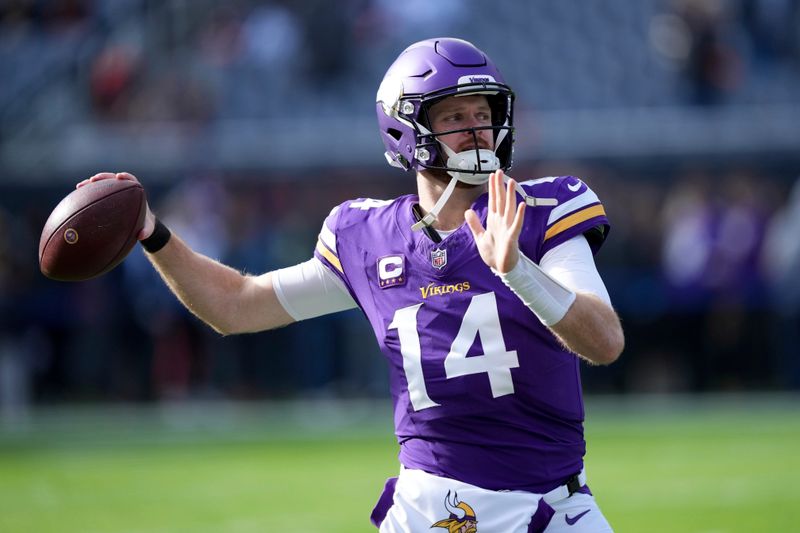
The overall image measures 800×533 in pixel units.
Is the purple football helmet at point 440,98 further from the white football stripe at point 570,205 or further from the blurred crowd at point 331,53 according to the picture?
the blurred crowd at point 331,53

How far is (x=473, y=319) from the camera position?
3439 mm

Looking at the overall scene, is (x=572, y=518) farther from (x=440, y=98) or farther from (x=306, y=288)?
(x=440, y=98)

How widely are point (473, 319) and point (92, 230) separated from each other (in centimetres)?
116

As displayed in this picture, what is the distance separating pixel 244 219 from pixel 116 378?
2152mm

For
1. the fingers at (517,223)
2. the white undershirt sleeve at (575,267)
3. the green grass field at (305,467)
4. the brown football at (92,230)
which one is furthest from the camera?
the green grass field at (305,467)

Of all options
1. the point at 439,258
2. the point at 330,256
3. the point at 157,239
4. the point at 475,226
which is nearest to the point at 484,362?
the point at 439,258

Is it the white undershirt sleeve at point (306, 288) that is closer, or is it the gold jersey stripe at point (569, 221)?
the gold jersey stripe at point (569, 221)

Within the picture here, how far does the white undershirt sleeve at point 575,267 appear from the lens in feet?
10.8

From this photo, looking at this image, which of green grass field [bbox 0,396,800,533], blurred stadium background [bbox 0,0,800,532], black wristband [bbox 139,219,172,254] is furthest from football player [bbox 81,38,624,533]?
blurred stadium background [bbox 0,0,800,532]

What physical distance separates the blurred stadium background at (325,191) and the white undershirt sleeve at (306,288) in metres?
5.00

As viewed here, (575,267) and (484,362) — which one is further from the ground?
(575,267)

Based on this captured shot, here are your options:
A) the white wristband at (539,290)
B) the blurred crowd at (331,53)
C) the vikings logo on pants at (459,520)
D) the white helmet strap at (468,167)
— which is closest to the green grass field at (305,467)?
the vikings logo on pants at (459,520)

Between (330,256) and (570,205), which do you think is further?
(330,256)

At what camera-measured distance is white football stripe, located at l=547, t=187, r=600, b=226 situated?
3416 mm
